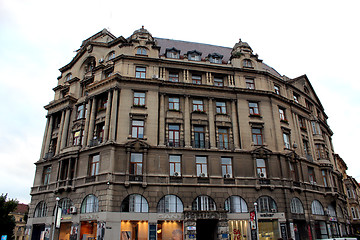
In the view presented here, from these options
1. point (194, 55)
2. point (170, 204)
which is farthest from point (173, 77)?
point (170, 204)

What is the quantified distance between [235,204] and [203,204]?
3695mm

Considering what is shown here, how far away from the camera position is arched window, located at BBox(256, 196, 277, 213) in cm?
3164

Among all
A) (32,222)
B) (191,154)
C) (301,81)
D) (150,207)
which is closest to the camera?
(150,207)

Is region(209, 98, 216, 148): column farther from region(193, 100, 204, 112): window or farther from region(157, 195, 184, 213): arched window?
region(157, 195, 184, 213): arched window

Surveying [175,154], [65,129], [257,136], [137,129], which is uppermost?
[65,129]

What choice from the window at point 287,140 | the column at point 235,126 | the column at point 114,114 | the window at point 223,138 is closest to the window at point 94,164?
the column at point 114,114

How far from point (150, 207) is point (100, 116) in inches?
497

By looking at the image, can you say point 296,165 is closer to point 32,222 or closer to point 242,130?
point 242,130

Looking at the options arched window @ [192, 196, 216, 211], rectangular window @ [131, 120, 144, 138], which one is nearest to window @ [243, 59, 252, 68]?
rectangular window @ [131, 120, 144, 138]

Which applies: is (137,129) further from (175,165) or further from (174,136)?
(175,165)

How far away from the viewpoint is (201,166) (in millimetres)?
32312

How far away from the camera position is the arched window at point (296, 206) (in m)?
33.1

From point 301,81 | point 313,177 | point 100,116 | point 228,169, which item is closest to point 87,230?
point 100,116

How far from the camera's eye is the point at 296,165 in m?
36.2
